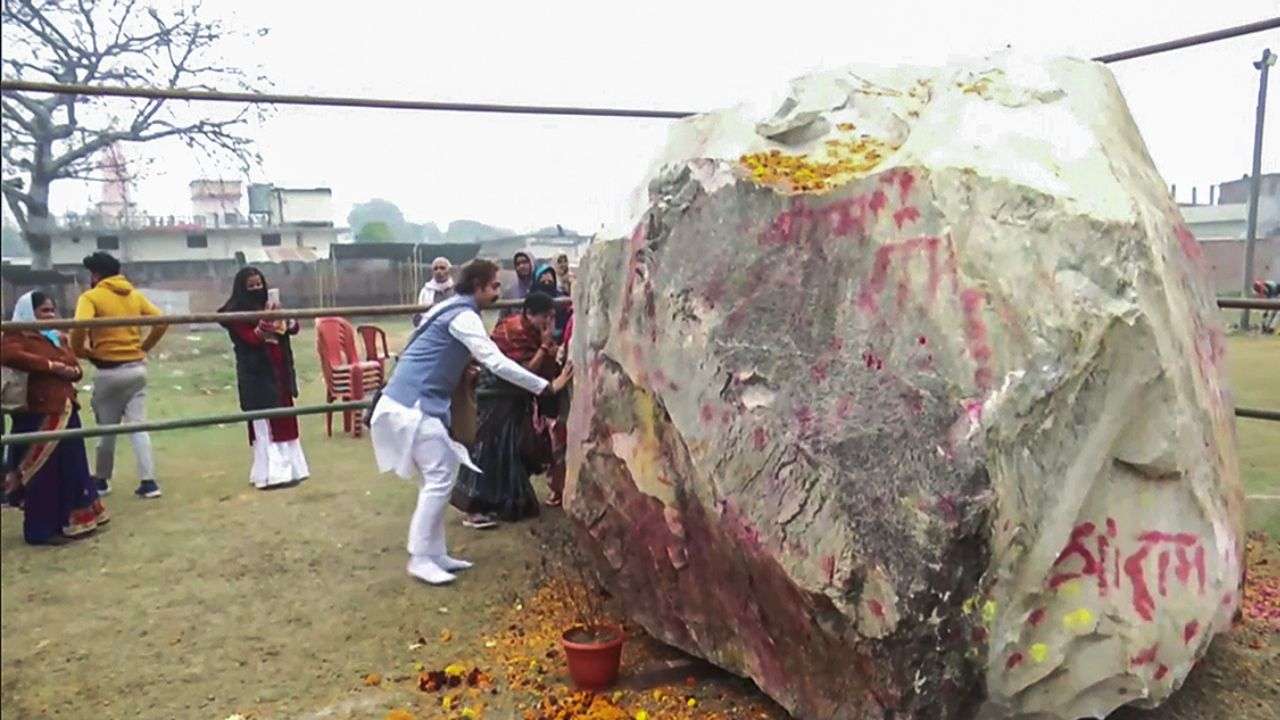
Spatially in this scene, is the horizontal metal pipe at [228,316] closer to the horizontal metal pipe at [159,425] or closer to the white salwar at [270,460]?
the horizontal metal pipe at [159,425]

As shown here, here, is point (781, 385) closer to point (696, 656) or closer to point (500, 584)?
point (696, 656)

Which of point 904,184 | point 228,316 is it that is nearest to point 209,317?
point 228,316

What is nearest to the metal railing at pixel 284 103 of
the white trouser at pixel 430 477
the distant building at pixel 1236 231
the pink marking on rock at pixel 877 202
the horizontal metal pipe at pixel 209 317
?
the horizontal metal pipe at pixel 209 317

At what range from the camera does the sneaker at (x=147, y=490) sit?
6.01 meters

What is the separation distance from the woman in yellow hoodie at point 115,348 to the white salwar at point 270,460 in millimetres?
579

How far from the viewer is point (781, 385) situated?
113 inches

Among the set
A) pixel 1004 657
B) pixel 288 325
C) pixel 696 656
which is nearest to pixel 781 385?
pixel 1004 657

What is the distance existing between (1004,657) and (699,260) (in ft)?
4.56

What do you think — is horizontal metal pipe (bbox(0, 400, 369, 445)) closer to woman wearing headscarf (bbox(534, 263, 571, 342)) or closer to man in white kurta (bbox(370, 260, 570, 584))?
man in white kurta (bbox(370, 260, 570, 584))

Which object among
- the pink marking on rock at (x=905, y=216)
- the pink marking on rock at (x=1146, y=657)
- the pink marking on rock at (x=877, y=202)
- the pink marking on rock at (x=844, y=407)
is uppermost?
the pink marking on rock at (x=877, y=202)

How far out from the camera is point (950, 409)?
99.0 inches

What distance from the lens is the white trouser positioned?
4289mm

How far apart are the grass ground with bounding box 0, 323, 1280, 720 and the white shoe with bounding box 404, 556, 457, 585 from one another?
6cm

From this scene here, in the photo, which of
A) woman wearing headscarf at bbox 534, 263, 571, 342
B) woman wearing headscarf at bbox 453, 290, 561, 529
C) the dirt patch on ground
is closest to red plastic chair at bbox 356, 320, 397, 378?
woman wearing headscarf at bbox 534, 263, 571, 342
